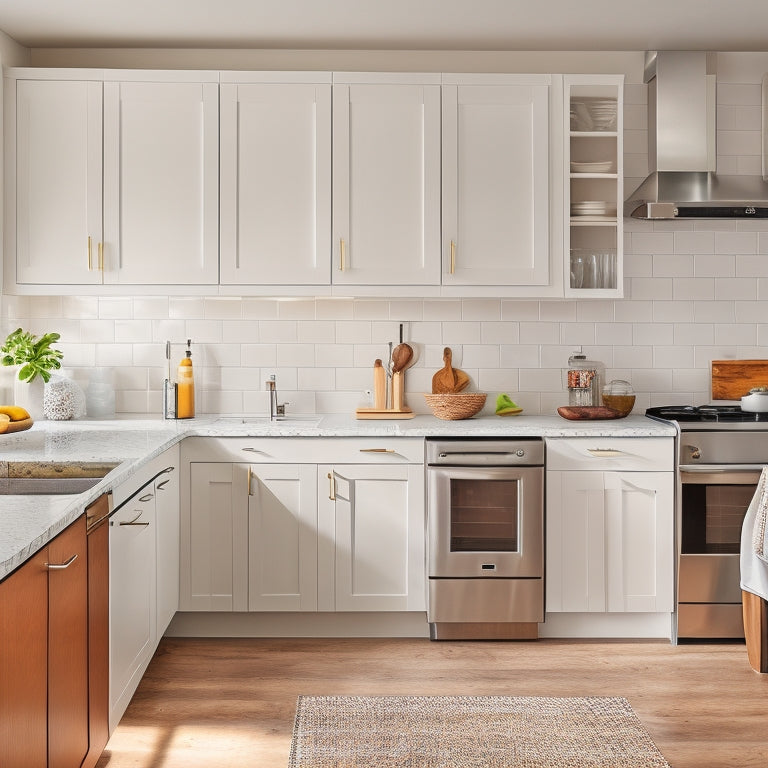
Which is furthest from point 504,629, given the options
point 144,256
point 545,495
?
point 144,256

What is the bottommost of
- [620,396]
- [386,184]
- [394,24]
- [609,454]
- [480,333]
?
[609,454]

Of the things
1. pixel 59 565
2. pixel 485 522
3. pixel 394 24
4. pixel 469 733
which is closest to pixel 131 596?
pixel 59 565

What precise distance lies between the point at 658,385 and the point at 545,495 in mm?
1038

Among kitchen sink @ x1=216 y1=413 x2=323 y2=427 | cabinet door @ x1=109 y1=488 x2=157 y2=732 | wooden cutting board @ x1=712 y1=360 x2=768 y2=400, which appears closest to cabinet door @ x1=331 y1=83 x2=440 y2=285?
kitchen sink @ x1=216 y1=413 x2=323 y2=427

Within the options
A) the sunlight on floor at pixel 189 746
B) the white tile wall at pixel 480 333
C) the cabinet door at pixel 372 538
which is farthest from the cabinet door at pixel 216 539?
the sunlight on floor at pixel 189 746

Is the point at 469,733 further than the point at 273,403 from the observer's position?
No

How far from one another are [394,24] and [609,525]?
239 cm

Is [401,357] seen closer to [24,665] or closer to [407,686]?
[407,686]

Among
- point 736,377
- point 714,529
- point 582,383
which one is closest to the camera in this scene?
point 714,529

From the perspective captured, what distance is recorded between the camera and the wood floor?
240cm

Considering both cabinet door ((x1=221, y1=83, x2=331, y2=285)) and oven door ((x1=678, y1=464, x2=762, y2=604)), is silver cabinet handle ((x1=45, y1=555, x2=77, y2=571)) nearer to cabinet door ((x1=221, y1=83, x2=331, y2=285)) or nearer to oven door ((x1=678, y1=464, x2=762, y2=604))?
cabinet door ((x1=221, y1=83, x2=331, y2=285))

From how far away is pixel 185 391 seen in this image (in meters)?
3.59

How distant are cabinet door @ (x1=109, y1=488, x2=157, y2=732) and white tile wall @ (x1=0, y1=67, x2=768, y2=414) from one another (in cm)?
127

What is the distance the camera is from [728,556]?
3178 mm
